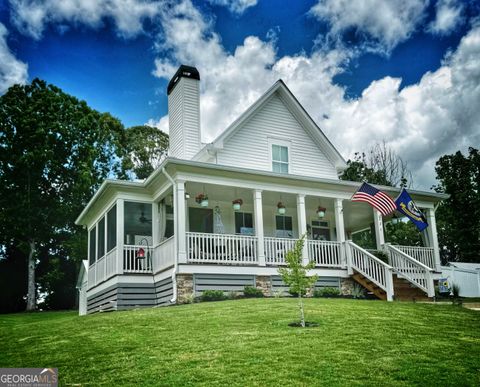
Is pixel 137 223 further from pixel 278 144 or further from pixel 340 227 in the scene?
pixel 340 227

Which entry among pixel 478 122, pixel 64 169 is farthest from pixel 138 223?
A: pixel 478 122

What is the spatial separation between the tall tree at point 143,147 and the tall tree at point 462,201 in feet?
65.7

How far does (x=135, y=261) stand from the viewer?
1723 cm

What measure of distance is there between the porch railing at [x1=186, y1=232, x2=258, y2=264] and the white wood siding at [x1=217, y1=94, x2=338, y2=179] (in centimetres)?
322

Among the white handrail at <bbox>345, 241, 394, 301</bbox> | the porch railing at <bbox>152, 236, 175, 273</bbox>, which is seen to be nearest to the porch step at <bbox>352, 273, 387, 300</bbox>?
the white handrail at <bbox>345, 241, 394, 301</bbox>

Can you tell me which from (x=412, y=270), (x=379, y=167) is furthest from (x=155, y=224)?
(x=379, y=167)

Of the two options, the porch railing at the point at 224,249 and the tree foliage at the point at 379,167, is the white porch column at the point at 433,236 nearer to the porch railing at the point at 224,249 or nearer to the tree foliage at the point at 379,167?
the porch railing at the point at 224,249

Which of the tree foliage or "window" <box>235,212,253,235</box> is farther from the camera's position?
the tree foliage

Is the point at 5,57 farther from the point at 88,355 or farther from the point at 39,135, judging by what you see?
the point at 88,355

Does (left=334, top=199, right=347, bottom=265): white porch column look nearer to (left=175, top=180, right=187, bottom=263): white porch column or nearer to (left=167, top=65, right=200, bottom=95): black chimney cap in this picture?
(left=175, top=180, right=187, bottom=263): white porch column

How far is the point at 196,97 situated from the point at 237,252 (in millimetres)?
7453

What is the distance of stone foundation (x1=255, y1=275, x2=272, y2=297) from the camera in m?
16.1

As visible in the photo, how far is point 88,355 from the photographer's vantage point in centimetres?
810

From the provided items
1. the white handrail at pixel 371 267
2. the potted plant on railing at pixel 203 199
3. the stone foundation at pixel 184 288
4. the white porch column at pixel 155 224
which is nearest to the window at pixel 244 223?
the potted plant on railing at pixel 203 199
